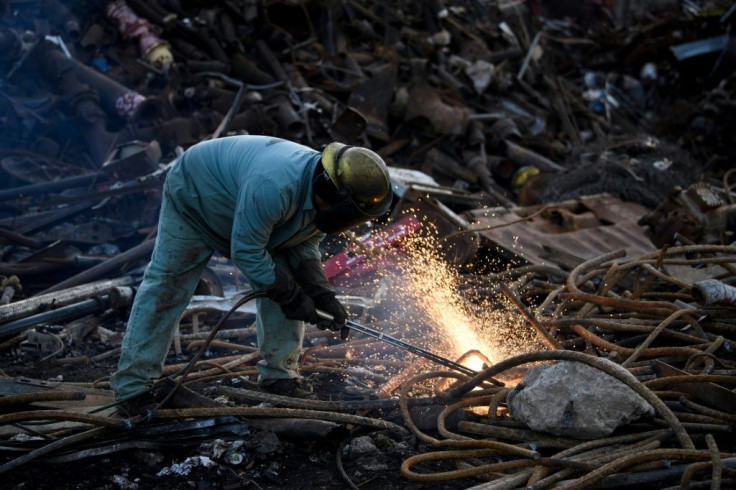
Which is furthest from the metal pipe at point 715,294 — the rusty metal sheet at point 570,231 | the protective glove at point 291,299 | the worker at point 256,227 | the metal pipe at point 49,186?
the metal pipe at point 49,186

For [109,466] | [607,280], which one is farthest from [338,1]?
[109,466]

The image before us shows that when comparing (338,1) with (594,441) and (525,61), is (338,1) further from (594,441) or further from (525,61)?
(594,441)

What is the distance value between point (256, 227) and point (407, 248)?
301 cm

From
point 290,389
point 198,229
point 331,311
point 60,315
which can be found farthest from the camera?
point 60,315

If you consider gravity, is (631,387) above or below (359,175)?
below

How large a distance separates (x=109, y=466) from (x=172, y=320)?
856mm

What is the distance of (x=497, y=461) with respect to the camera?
137 inches

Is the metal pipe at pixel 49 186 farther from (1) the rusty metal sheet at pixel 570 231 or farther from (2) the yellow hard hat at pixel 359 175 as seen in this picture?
(2) the yellow hard hat at pixel 359 175

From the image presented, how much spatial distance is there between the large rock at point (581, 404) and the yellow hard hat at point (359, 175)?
130 cm

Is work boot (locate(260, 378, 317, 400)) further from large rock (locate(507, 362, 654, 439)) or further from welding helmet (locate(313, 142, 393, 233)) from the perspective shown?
large rock (locate(507, 362, 654, 439))

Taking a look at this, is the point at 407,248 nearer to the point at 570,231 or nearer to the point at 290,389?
the point at 570,231

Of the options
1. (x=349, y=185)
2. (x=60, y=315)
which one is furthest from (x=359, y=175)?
(x=60, y=315)

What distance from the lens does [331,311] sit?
4.11 m

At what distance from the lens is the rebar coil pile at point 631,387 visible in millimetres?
3102
